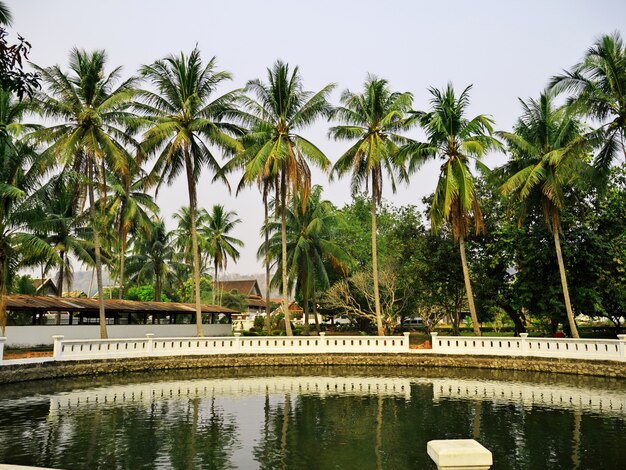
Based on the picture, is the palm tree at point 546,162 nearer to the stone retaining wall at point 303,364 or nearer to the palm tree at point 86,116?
the stone retaining wall at point 303,364

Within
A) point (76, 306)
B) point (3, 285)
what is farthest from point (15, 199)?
point (76, 306)

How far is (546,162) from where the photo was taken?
23.4 m

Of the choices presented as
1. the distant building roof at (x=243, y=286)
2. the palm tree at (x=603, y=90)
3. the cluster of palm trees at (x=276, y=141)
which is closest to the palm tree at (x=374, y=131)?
the cluster of palm trees at (x=276, y=141)

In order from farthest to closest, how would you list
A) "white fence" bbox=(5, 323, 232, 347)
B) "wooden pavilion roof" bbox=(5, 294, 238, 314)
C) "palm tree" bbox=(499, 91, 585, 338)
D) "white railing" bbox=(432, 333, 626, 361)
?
1. "white fence" bbox=(5, 323, 232, 347)
2. "wooden pavilion roof" bbox=(5, 294, 238, 314)
3. "palm tree" bbox=(499, 91, 585, 338)
4. "white railing" bbox=(432, 333, 626, 361)

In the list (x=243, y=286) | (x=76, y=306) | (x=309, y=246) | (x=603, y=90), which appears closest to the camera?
(x=603, y=90)

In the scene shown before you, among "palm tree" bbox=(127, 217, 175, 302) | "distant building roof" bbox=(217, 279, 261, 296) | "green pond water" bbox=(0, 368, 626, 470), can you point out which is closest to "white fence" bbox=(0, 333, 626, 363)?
"green pond water" bbox=(0, 368, 626, 470)

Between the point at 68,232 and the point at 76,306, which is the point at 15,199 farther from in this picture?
the point at 68,232

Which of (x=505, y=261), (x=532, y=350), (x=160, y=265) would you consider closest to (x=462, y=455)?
(x=532, y=350)

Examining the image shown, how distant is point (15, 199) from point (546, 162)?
25.4 meters

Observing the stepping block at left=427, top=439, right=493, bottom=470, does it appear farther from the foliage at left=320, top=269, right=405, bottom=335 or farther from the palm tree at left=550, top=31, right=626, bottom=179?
the foliage at left=320, top=269, right=405, bottom=335

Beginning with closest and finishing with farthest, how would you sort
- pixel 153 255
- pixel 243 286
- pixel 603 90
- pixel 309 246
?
pixel 603 90, pixel 309 246, pixel 153 255, pixel 243 286

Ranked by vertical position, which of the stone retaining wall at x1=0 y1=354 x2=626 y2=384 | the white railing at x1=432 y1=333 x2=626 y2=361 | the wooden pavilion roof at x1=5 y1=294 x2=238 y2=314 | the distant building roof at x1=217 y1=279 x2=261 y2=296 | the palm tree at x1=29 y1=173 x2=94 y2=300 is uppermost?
the palm tree at x1=29 y1=173 x2=94 y2=300

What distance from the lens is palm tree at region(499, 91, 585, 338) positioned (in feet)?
74.0

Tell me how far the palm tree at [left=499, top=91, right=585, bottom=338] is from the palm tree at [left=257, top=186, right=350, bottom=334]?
15.3 metres
